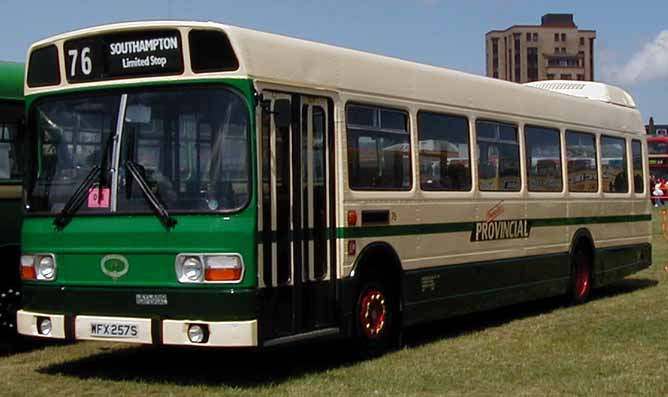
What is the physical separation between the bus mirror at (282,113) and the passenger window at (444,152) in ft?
8.21

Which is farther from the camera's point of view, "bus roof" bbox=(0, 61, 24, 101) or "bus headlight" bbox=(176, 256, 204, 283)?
"bus roof" bbox=(0, 61, 24, 101)

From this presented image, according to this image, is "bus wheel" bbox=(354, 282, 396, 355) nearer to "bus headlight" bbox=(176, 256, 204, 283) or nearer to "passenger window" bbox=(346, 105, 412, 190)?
"passenger window" bbox=(346, 105, 412, 190)

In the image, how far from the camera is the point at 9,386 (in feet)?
32.2

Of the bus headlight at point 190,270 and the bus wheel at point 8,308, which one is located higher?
the bus headlight at point 190,270

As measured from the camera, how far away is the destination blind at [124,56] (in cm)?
952

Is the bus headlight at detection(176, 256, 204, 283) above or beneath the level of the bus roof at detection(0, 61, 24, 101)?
beneath

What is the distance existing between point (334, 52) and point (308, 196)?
1517 mm

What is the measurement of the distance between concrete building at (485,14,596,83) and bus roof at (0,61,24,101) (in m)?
137

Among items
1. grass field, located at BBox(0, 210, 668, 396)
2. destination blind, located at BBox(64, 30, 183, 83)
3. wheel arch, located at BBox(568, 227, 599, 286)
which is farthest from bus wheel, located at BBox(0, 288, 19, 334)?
wheel arch, located at BBox(568, 227, 599, 286)

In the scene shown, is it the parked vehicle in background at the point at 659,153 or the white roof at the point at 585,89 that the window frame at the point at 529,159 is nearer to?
the white roof at the point at 585,89

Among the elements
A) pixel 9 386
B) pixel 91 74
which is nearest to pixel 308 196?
pixel 91 74

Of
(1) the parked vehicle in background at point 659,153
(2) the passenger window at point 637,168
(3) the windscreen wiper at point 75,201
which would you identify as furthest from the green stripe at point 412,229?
(1) the parked vehicle in background at point 659,153

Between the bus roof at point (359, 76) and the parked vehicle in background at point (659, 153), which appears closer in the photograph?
the bus roof at point (359, 76)

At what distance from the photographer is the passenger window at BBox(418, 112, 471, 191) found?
11898mm
